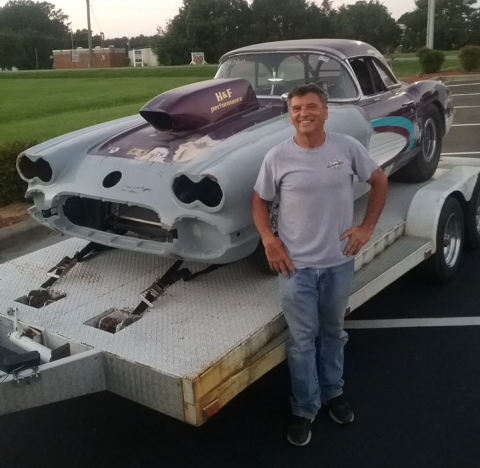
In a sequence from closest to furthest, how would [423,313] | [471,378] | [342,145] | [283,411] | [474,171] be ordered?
[342,145] → [283,411] → [471,378] → [423,313] → [474,171]

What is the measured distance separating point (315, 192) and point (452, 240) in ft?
8.60

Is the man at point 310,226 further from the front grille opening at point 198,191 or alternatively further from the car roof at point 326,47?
the car roof at point 326,47

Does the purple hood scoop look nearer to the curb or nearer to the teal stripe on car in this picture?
the teal stripe on car

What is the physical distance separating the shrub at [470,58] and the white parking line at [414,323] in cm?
2413

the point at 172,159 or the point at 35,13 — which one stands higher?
the point at 35,13

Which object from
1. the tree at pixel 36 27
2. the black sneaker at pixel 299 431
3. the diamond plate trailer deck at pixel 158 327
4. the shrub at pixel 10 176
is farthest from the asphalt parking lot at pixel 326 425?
the tree at pixel 36 27

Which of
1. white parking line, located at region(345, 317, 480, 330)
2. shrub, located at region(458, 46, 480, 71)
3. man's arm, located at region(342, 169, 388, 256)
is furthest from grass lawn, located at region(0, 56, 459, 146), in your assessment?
man's arm, located at region(342, 169, 388, 256)

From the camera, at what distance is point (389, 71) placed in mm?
5707

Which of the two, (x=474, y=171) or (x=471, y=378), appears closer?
(x=471, y=378)

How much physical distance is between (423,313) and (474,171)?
1680 millimetres

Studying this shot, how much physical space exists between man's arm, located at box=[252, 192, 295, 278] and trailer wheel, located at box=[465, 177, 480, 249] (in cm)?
295

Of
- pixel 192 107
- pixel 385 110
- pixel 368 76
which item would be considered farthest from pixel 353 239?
pixel 368 76

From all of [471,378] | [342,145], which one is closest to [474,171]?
[471,378]

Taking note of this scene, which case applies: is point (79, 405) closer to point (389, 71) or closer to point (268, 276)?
point (268, 276)
